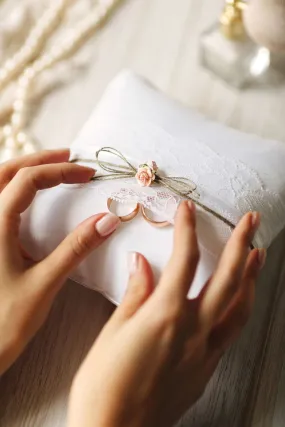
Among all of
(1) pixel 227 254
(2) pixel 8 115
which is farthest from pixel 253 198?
(2) pixel 8 115

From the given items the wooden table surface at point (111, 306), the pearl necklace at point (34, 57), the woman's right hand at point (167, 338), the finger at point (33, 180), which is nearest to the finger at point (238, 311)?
the woman's right hand at point (167, 338)

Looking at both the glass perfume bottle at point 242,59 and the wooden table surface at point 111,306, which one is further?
the glass perfume bottle at point 242,59

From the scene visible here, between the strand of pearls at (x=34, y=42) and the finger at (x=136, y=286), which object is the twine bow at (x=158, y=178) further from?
the strand of pearls at (x=34, y=42)

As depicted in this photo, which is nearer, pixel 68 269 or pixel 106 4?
pixel 68 269

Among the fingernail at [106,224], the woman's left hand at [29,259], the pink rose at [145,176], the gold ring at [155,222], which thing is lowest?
the woman's left hand at [29,259]

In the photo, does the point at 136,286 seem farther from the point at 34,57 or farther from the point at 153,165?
the point at 34,57

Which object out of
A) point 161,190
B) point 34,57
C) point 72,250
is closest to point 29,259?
point 72,250

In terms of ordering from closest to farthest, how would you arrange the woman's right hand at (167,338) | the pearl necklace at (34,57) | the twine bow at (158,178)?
the woman's right hand at (167,338) < the twine bow at (158,178) < the pearl necklace at (34,57)

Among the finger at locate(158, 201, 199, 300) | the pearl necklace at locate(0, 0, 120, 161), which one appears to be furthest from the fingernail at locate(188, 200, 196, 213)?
the pearl necklace at locate(0, 0, 120, 161)

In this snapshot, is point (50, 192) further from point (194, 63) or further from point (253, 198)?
point (194, 63)
